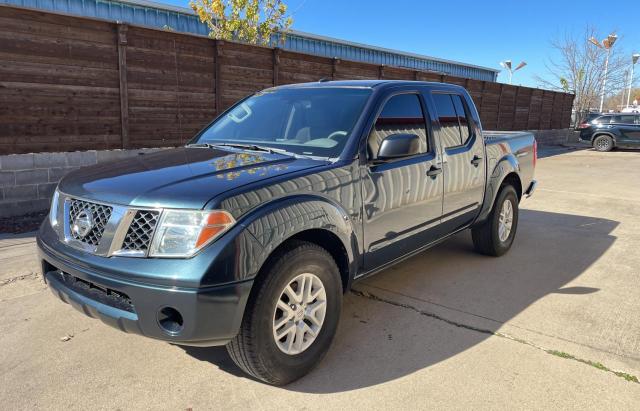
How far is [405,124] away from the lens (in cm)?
379

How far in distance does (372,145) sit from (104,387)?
2.27m

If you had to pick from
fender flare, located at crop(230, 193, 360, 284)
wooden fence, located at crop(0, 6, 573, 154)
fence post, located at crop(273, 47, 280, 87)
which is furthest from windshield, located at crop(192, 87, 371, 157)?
fence post, located at crop(273, 47, 280, 87)

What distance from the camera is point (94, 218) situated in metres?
2.59

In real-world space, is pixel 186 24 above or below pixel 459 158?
above

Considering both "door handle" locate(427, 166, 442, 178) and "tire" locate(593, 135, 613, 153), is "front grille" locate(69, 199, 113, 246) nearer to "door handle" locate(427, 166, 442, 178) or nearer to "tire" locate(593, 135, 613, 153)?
"door handle" locate(427, 166, 442, 178)

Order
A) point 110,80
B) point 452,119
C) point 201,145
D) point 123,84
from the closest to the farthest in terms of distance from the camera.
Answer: point 201,145
point 452,119
point 110,80
point 123,84

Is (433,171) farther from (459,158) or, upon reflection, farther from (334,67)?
(334,67)

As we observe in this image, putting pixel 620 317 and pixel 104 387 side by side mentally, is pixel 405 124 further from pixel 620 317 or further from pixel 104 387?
pixel 104 387

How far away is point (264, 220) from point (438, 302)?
212 centimetres

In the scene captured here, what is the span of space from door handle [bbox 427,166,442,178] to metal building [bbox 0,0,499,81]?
722 centimetres

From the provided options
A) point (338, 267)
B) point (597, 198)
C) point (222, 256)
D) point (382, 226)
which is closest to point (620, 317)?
point (382, 226)

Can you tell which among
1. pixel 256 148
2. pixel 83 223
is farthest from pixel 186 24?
pixel 83 223

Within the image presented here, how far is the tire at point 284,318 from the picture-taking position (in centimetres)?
251

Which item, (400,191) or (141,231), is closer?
(141,231)
